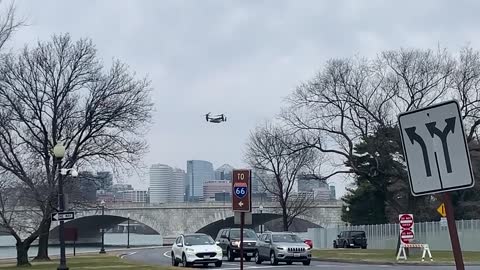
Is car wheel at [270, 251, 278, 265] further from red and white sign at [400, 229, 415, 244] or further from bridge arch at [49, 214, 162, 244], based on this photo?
bridge arch at [49, 214, 162, 244]

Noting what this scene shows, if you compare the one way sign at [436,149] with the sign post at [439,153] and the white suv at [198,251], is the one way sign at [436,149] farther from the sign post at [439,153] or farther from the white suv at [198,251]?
the white suv at [198,251]

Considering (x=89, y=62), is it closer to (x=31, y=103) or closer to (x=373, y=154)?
(x=31, y=103)

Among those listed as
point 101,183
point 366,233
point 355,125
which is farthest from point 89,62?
point 366,233

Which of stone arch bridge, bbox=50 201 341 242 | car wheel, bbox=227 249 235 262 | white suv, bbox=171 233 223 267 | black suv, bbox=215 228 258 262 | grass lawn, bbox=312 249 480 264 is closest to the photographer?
white suv, bbox=171 233 223 267

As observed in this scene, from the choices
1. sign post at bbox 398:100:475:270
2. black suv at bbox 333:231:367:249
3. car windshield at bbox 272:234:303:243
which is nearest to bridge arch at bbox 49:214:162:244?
black suv at bbox 333:231:367:249

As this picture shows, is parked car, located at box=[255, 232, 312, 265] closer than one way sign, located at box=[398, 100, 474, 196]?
No

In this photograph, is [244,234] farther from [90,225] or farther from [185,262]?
[90,225]
